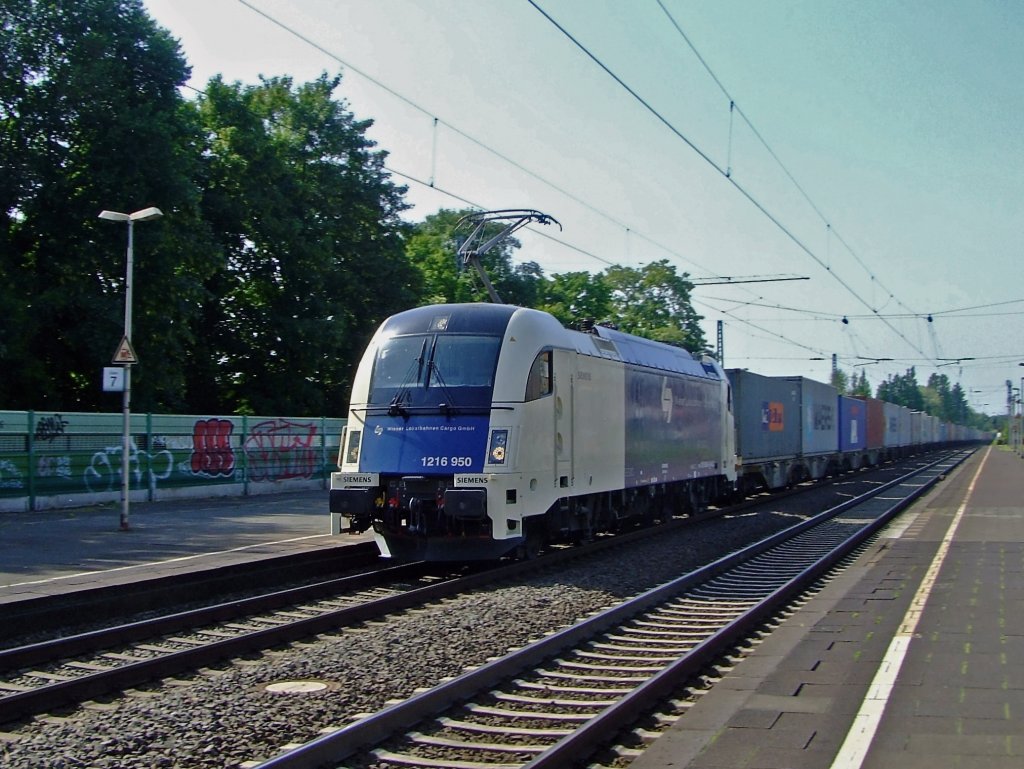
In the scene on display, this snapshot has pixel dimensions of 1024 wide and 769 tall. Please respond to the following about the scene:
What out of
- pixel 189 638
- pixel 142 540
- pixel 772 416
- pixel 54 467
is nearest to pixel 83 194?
pixel 54 467

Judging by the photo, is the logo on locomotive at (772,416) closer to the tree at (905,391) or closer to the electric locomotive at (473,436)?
the electric locomotive at (473,436)

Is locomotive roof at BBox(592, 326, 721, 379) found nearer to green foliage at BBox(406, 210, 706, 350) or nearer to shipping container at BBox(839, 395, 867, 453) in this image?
shipping container at BBox(839, 395, 867, 453)

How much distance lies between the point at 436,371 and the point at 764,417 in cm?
1824

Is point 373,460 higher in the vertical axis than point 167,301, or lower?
lower

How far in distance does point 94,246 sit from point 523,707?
27090mm

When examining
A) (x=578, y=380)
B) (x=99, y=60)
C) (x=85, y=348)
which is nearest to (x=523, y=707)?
(x=578, y=380)

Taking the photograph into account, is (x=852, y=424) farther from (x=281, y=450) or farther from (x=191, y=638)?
(x=191, y=638)

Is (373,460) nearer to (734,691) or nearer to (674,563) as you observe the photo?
(674,563)

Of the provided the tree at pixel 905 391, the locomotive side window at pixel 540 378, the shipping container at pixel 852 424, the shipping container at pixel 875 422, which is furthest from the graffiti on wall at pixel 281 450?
the tree at pixel 905 391

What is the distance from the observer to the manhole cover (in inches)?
289

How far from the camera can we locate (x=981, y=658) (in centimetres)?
805

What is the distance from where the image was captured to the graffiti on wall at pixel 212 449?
24609 mm

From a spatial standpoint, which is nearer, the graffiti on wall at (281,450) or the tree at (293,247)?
the graffiti on wall at (281,450)

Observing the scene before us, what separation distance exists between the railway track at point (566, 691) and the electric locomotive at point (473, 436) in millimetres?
2301
